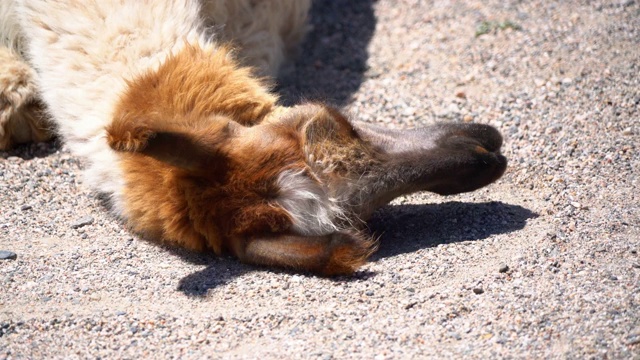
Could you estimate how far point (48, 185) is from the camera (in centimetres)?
431

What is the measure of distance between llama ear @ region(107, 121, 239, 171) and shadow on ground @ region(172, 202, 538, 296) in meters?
0.53

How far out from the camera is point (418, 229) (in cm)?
377

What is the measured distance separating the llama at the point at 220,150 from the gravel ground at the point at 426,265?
194 mm

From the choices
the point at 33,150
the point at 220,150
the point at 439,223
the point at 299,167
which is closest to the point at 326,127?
the point at 299,167

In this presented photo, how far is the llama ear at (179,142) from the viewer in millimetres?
2742

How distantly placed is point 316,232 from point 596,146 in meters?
1.88

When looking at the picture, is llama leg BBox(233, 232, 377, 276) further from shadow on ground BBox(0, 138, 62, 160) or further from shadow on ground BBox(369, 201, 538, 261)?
shadow on ground BBox(0, 138, 62, 160)

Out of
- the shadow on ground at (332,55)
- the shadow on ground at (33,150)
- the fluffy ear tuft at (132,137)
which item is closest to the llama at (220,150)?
the fluffy ear tuft at (132,137)

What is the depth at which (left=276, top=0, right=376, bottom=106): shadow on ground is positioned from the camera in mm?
5488

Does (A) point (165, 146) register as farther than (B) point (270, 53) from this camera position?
No

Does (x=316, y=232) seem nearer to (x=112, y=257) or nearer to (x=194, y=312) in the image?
(x=194, y=312)

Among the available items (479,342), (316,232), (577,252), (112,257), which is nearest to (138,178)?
(112,257)

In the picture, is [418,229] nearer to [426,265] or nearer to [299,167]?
[426,265]

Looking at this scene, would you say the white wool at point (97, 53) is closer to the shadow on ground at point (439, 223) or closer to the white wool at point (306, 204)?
the white wool at point (306, 204)
